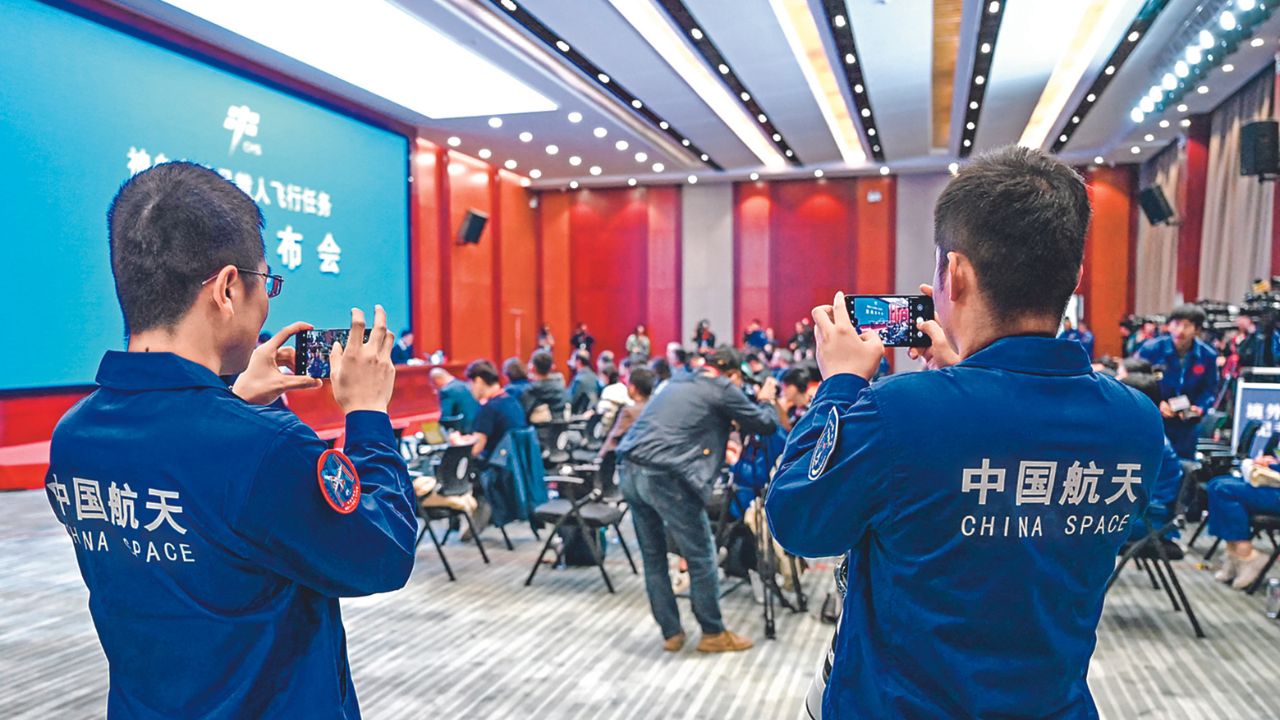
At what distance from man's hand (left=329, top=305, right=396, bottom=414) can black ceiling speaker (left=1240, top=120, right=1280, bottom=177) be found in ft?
33.7

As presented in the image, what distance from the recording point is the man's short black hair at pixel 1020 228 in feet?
3.96

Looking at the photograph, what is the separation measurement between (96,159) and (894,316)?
957 centimetres

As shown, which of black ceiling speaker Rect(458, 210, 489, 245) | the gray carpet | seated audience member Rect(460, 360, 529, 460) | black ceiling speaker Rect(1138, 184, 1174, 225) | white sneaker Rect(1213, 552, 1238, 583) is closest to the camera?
the gray carpet

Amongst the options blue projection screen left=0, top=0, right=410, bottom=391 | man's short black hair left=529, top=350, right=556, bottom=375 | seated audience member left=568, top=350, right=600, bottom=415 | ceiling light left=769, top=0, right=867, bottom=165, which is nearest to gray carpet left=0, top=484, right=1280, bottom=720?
man's short black hair left=529, top=350, right=556, bottom=375

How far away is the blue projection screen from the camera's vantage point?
26.1 feet

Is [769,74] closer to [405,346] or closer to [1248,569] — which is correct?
[405,346]

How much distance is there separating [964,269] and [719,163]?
17.4 meters

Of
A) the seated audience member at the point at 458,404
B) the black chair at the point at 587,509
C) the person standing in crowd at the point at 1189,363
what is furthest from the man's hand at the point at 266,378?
the person standing in crowd at the point at 1189,363

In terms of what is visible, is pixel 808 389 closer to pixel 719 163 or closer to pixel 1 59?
pixel 1 59

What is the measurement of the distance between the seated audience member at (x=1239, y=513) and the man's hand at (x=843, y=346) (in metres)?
5.05

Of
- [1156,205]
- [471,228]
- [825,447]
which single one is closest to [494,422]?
[825,447]

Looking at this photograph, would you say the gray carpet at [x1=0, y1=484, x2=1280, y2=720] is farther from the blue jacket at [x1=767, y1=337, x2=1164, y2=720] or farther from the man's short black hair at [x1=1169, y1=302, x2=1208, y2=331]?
the blue jacket at [x1=767, y1=337, x2=1164, y2=720]

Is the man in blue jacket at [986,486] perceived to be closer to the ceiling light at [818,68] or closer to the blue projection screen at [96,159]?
the blue projection screen at [96,159]

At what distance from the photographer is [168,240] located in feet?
4.04
